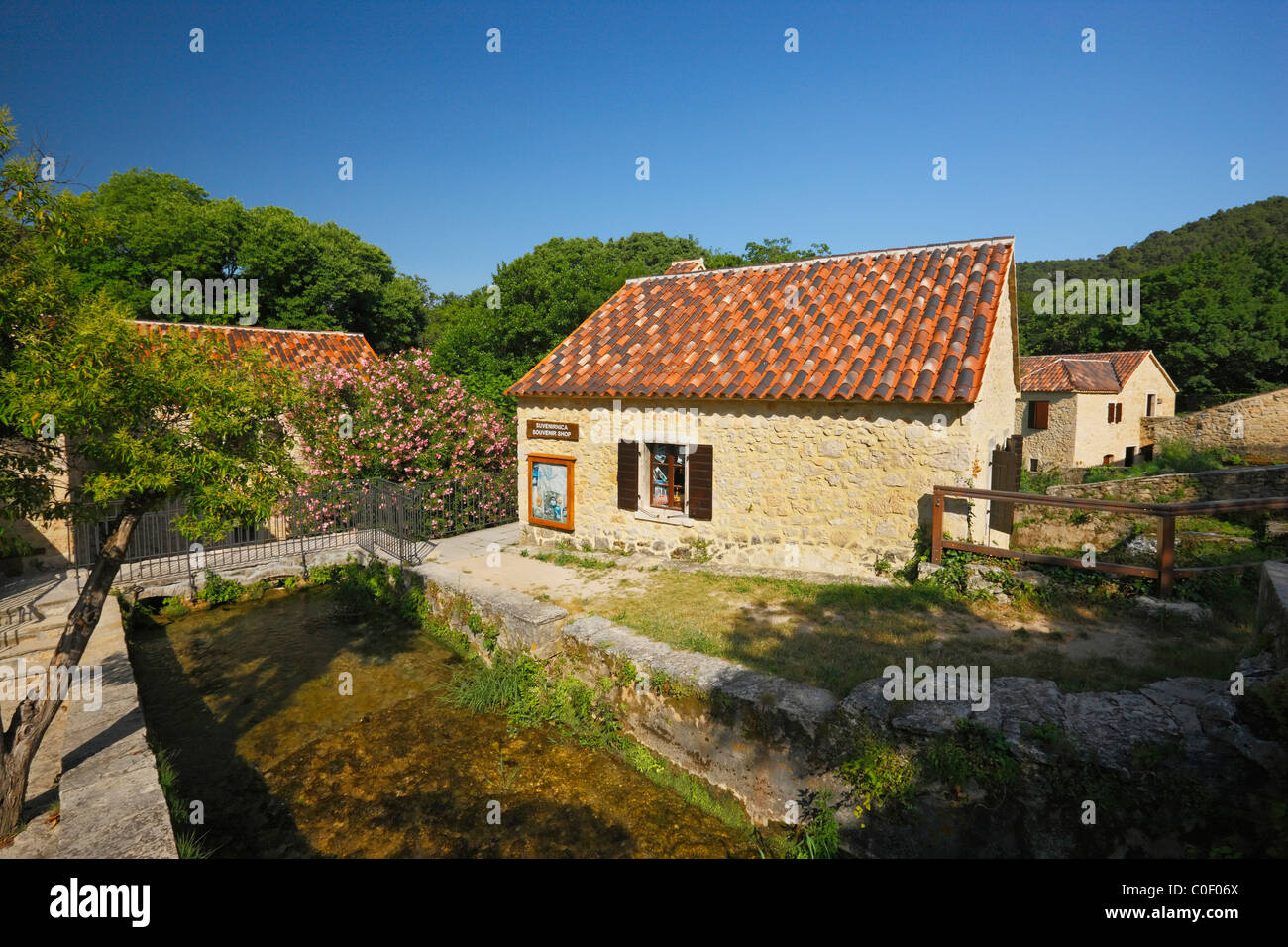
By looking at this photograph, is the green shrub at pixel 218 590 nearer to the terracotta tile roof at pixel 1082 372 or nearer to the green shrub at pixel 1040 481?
the green shrub at pixel 1040 481

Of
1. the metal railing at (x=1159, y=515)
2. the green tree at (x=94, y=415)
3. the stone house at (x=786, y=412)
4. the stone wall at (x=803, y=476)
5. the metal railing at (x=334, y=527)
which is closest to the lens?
the green tree at (x=94, y=415)

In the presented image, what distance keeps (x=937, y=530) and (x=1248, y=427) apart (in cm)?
2486

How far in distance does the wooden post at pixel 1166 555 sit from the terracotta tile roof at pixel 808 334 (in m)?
2.59

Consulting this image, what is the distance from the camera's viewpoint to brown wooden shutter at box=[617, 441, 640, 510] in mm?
11273

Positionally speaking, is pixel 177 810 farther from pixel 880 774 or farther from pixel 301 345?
pixel 301 345

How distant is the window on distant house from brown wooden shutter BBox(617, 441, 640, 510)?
77.5ft

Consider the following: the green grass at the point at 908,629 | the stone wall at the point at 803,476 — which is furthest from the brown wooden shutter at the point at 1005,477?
the green grass at the point at 908,629

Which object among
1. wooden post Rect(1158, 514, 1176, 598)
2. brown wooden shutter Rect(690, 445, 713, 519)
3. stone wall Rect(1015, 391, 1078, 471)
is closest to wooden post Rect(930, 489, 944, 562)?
wooden post Rect(1158, 514, 1176, 598)

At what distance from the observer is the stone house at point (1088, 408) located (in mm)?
25891

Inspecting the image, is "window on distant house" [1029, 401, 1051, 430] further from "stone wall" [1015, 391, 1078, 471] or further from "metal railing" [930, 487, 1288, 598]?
"metal railing" [930, 487, 1288, 598]

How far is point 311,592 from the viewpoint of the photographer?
12.1m
